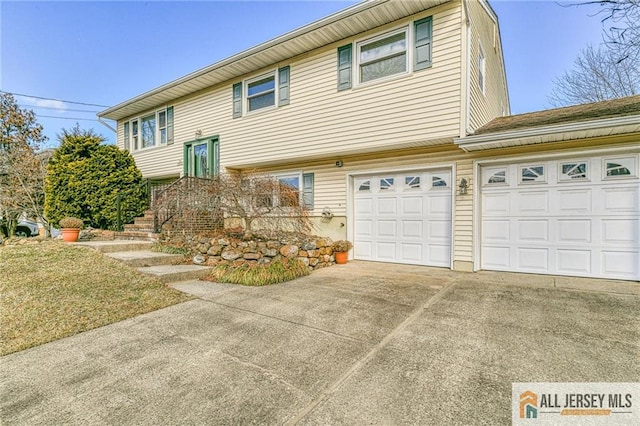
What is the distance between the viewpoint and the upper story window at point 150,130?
11.4m

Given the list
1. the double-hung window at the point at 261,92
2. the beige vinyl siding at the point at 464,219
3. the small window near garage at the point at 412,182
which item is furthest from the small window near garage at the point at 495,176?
the double-hung window at the point at 261,92

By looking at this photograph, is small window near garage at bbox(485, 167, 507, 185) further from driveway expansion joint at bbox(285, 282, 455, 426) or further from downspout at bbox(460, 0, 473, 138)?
driveway expansion joint at bbox(285, 282, 455, 426)

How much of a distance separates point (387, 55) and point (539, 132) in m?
3.58

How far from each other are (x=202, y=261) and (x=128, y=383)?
442 cm

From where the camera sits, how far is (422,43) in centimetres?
638

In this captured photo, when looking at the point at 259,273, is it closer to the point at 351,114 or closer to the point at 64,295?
the point at 64,295

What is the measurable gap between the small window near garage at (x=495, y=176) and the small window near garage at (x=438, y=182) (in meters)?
0.82

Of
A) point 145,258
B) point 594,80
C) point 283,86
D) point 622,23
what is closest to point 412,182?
point 622,23

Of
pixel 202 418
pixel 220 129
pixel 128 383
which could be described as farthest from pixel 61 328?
pixel 220 129

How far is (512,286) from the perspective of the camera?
5.26 m

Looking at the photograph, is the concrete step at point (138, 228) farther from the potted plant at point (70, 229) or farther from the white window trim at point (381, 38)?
the white window trim at point (381, 38)

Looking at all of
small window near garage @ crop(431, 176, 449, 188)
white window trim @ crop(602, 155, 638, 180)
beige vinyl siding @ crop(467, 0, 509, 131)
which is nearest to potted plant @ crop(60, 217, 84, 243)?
small window near garage @ crop(431, 176, 449, 188)

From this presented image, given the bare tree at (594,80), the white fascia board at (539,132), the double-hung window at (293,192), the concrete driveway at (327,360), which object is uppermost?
the bare tree at (594,80)

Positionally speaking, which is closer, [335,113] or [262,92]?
[335,113]
